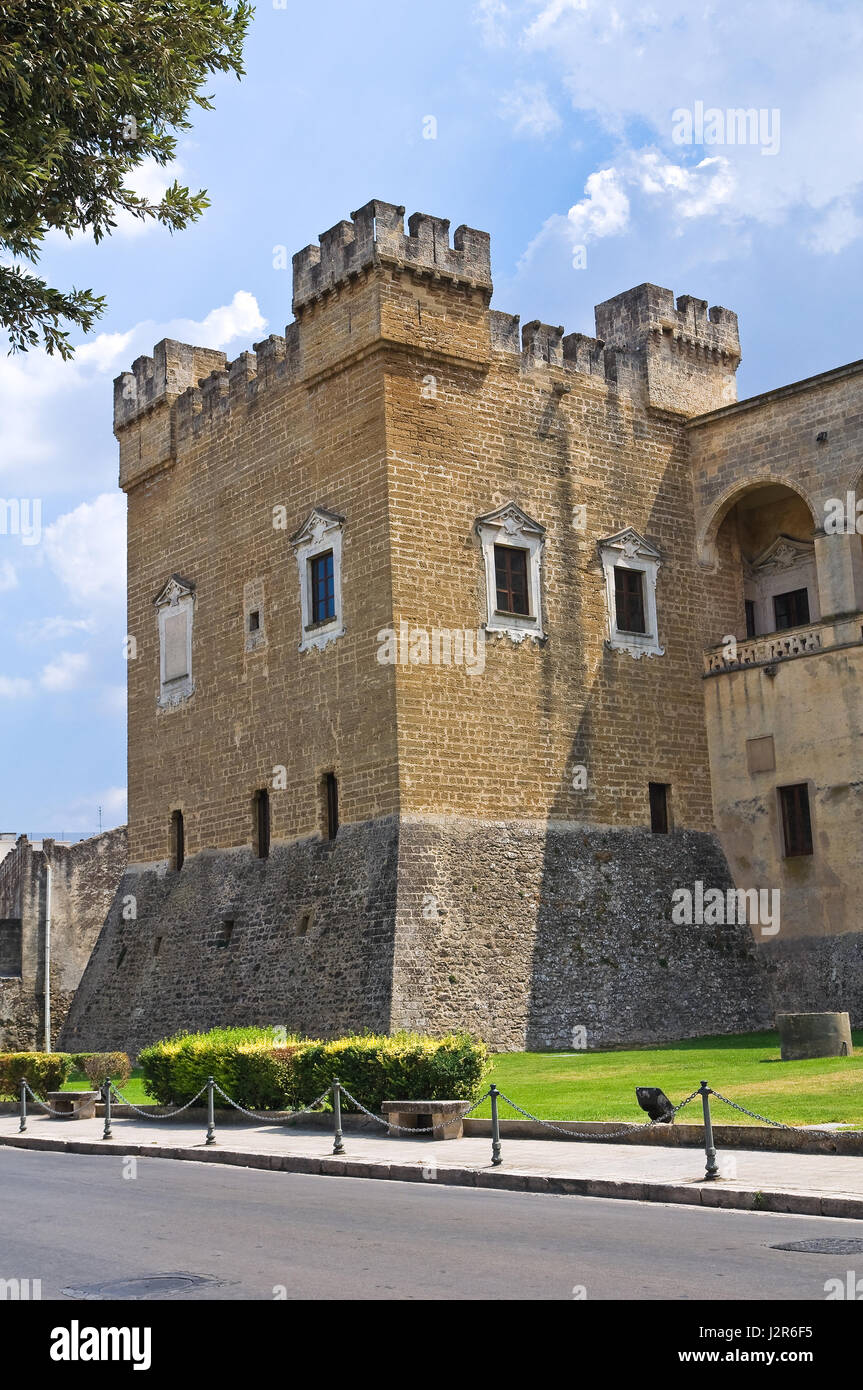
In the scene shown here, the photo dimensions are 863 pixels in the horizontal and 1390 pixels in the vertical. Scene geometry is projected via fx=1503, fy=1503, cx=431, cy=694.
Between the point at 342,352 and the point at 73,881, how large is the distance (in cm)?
1704

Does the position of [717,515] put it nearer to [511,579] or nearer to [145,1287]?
[511,579]

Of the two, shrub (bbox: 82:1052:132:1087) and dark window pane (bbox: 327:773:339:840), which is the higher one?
dark window pane (bbox: 327:773:339:840)

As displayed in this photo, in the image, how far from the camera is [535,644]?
2548 centimetres

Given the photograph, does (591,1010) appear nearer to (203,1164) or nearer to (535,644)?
(535,644)

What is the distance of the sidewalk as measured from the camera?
1070cm

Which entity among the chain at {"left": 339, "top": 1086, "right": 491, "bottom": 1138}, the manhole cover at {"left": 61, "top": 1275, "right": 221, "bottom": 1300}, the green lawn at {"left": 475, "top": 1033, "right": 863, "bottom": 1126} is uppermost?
the green lawn at {"left": 475, "top": 1033, "right": 863, "bottom": 1126}

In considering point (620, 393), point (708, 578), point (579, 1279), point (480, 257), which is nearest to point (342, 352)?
point (480, 257)

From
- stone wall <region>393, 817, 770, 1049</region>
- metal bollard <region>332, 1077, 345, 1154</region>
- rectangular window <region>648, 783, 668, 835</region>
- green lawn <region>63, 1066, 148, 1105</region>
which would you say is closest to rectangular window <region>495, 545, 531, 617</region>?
stone wall <region>393, 817, 770, 1049</region>

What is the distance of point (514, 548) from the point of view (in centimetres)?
2562

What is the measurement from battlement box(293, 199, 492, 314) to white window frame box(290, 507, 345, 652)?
3.89 meters

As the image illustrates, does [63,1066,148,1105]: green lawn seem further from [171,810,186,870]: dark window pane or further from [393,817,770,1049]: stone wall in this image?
[171,810,186,870]: dark window pane

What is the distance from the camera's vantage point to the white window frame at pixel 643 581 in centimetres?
2694

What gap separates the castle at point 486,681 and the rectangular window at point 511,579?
0.38ft

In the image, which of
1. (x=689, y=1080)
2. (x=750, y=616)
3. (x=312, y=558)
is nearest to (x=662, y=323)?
(x=750, y=616)
